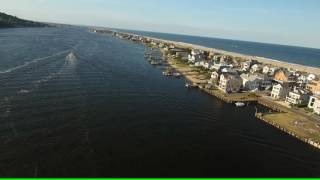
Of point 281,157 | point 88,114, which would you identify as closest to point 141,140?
point 88,114

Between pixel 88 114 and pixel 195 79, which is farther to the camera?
pixel 195 79

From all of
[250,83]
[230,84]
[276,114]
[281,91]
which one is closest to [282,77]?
[250,83]

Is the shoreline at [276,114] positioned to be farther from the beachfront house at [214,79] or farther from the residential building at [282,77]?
the residential building at [282,77]

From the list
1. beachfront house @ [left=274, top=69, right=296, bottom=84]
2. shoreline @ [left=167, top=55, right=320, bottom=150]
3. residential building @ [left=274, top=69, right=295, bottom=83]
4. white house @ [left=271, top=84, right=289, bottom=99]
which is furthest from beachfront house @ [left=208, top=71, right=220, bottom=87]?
residential building @ [left=274, top=69, right=295, bottom=83]

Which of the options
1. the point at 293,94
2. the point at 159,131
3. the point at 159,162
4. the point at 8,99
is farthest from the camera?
the point at 293,94

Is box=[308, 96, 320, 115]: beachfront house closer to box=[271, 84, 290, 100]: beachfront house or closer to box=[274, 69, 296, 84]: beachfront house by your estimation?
box=[271, 84, 290, 100]: beachfront house

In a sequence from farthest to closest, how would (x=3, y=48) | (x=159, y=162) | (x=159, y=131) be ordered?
1. (x=3, y=48)
2. (x=159, y=131)
3. (x=159, y=162)

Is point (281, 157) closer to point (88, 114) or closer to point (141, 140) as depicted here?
point (141, 140)
